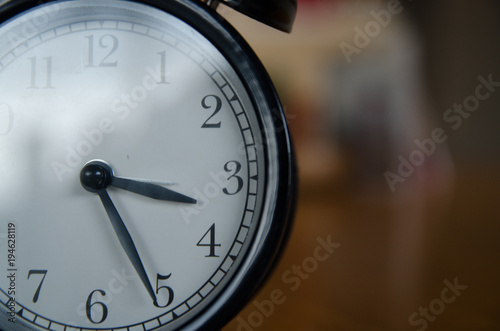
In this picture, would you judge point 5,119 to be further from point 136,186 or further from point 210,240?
point 210,240

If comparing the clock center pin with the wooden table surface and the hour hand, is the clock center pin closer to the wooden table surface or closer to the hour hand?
the hour hand

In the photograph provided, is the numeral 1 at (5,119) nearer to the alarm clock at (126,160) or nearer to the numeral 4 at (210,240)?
the alarm clock at (126,160)

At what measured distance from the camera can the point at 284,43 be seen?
859 millimetres

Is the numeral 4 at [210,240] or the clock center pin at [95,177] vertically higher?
the clock center pin at [95,177]

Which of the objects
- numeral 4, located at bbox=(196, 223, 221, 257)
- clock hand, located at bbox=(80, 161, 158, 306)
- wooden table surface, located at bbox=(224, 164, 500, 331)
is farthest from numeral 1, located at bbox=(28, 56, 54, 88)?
wooden table surface, located at bbox=(224, 164, 500, 331)

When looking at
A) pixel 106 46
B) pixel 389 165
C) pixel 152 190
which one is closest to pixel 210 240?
pixel 152 190

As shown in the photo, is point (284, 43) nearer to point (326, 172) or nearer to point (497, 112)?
point (326, 172)

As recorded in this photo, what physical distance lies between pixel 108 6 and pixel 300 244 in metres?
0.49

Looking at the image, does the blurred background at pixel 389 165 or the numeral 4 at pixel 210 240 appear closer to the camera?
the numeral 4 at pixel 210 240

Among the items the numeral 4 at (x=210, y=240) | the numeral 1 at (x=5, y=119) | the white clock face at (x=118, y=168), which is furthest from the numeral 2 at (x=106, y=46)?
the numeral 4 at (x=210, y=240)

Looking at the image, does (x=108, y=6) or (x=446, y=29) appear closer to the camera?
(x=108, y=6)

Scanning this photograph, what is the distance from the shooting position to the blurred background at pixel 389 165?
83 centimetres

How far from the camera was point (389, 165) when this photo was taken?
0.84 metres

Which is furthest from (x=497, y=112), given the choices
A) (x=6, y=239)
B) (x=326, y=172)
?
(x=6, y=239)
